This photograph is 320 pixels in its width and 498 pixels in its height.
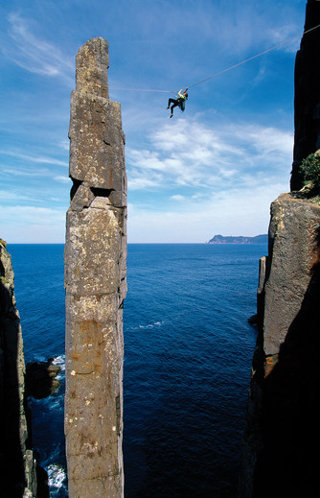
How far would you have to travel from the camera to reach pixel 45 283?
8575 cm

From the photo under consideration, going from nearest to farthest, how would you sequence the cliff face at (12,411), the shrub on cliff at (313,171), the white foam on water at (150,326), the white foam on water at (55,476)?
the shrub on cliff at (313,171)
the cliff face at (12,411)
the white foam on water at (55,476)
the white foam on water at (150,326)

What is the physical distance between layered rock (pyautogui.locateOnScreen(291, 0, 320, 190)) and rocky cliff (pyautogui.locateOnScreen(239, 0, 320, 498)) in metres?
22.6

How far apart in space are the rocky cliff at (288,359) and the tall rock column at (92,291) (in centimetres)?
463

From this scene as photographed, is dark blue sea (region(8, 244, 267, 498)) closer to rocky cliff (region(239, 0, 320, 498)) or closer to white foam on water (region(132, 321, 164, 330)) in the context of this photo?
white foam on water (region(132, 321, 164, 330))

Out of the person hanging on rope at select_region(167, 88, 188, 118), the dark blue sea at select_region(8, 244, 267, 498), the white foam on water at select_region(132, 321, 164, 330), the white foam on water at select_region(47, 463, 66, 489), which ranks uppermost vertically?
the person hanging on rope at select_region(167, 88, 188, 118)

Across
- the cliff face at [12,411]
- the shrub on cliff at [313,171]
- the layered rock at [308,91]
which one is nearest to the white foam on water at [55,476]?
the cliff face at [12,411]

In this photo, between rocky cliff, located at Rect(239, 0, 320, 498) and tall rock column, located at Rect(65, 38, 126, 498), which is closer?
tall rock column, located at Rect(65, 38, 126, 498)

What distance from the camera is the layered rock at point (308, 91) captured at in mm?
28062

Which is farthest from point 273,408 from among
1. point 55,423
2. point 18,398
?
point 55,423

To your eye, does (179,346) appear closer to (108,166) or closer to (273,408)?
(273,408)

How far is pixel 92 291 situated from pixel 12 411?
1142 cm

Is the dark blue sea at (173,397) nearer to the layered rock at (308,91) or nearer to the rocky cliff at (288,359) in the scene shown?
the rocky cliff at (288,359)

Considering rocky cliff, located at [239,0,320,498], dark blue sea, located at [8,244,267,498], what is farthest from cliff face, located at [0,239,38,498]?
rocky cliff, located at [239,0,320,498]

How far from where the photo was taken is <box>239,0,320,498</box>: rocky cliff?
24.1ft
